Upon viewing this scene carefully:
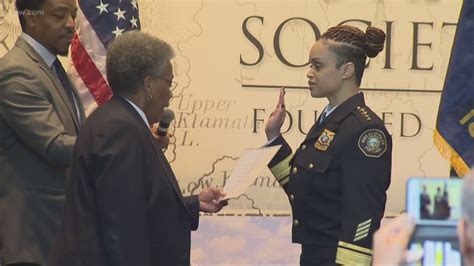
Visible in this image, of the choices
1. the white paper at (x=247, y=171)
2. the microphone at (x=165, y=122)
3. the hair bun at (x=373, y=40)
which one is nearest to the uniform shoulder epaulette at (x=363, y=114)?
the hair bun at (x=373, y=40)

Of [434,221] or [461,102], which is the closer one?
[434,221]

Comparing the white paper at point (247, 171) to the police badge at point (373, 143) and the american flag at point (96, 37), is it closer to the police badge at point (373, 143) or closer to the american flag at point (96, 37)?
the police badge at point (373, 143)

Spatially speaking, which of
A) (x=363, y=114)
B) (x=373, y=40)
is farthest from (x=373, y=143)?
(x=373, y=40)

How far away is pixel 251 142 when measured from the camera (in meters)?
4.88

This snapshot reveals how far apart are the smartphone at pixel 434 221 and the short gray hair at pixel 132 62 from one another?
146cm

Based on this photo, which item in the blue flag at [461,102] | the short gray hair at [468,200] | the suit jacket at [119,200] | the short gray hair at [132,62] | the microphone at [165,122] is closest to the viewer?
the short gray hair at [468,200]

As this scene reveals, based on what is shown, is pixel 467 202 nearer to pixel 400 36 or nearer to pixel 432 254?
pixel 432 254

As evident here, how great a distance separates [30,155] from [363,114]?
3.60 ft

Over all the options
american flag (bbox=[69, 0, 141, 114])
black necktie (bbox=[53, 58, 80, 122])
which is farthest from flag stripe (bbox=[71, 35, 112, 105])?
black necktie (bbox=[53, 58, 80, 122])

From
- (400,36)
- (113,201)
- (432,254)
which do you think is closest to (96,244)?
(113,201)

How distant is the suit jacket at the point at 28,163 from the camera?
11.1 feet

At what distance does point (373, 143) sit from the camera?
10.9 ft

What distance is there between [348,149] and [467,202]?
5.71 ft

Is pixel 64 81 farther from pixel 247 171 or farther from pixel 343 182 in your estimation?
pixel 343 182
